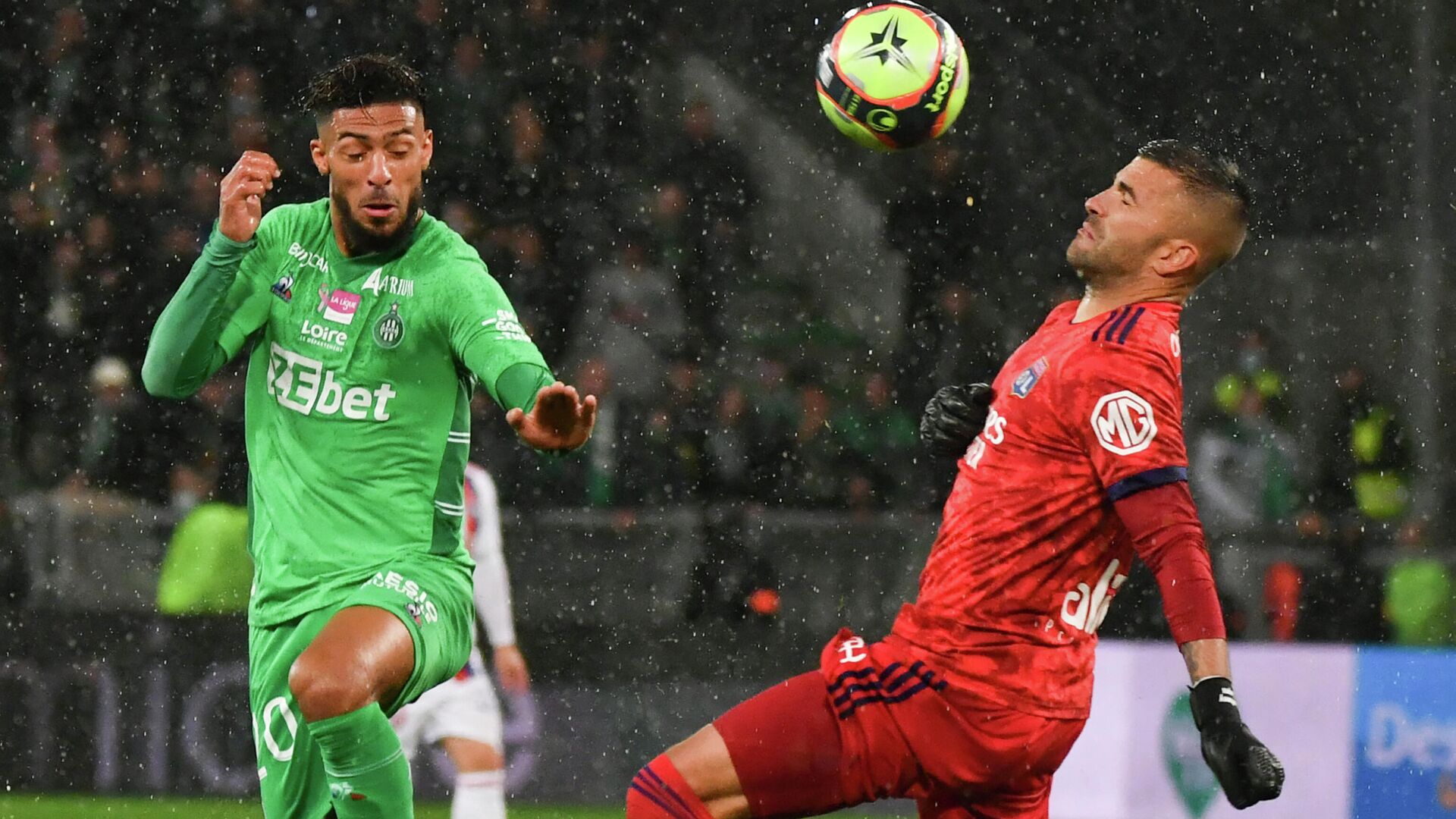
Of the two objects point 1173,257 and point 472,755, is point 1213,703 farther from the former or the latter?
point 472,755

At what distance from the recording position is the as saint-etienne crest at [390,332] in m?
4.05

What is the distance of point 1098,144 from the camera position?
1105cm

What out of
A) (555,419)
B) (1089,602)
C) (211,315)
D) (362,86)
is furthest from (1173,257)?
(211,315)

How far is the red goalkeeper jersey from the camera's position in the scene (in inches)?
144

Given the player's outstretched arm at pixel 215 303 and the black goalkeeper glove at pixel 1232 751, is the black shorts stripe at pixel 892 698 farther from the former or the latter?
the player's outstretched arm at pixel 215 303

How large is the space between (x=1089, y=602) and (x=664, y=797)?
0.88 meters

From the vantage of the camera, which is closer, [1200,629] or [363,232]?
[1200,629]

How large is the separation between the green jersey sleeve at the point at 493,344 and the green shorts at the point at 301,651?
0.43 m

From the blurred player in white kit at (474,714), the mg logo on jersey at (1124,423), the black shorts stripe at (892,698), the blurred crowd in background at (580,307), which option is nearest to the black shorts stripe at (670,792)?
the black shorts stripe at (892,698)

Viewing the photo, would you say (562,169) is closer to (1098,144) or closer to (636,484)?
(636,484)

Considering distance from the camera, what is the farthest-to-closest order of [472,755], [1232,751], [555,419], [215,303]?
1. [472,755]
2. [215,303]
3. [555,419]
4. [1232,751]

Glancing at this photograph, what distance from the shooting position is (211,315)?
4.01 metres

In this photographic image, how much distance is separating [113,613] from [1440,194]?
746cm

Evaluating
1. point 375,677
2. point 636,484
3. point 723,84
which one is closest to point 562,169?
point 723,84
